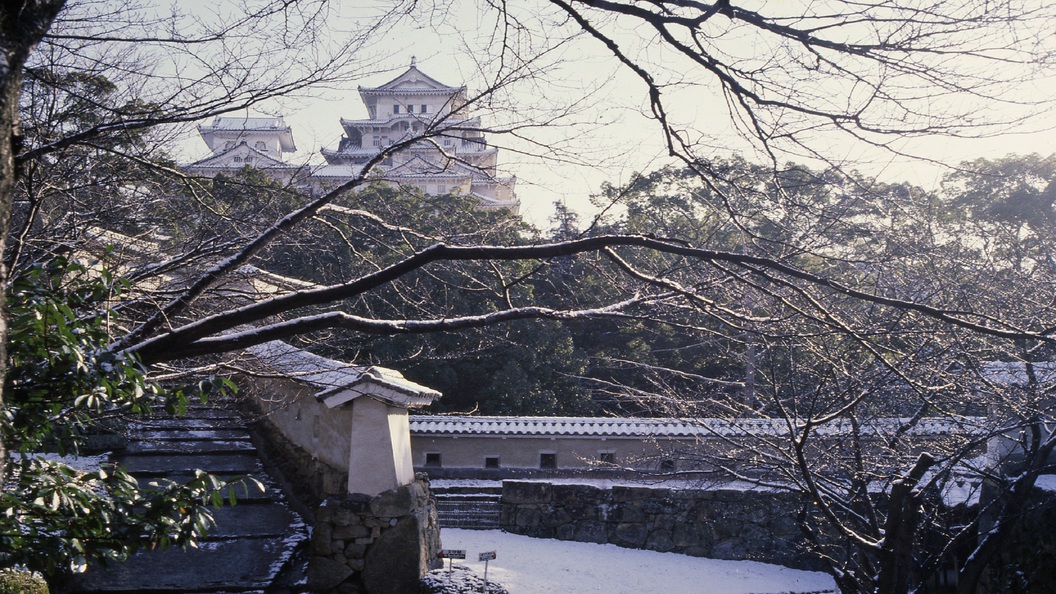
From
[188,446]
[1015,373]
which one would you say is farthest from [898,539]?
[188,446]

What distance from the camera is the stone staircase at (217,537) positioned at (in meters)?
4.30

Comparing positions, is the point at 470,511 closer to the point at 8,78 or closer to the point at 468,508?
the point at 468,508

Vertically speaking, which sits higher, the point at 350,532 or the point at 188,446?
the point at 188,446

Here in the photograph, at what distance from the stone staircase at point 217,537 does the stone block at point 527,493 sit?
467 cm

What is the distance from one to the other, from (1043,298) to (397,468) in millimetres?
4850

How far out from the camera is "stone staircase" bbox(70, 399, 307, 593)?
169 inches

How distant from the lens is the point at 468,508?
11.7 metres

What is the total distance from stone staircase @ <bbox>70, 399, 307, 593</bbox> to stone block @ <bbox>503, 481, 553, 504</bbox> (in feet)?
15.3

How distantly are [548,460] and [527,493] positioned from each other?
2053 mm

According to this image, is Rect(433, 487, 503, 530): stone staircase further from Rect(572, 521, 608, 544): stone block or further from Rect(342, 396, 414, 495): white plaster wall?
Rect(342, 396, 414, 495): white plaster wall

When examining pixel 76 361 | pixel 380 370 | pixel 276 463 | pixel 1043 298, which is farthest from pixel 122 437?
pixel 1043 298

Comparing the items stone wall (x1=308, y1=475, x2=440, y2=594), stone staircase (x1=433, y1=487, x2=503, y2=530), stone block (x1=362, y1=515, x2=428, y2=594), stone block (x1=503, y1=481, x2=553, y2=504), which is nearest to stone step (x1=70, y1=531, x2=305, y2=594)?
stone wall (x1=308, y1=475, x2=440, y2=594)

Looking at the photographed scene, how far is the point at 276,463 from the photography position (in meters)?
6.73

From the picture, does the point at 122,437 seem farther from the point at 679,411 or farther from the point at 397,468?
the point at 679,411
